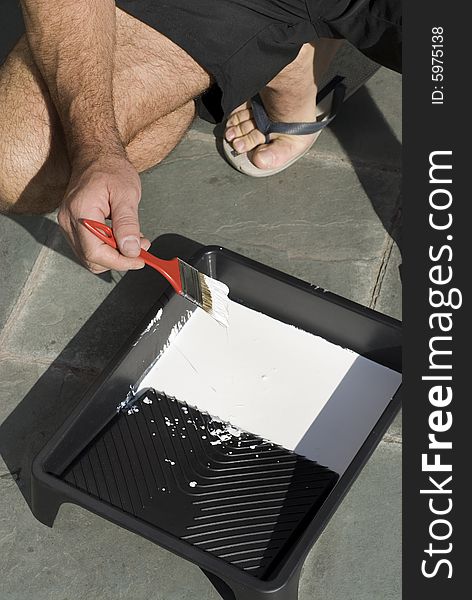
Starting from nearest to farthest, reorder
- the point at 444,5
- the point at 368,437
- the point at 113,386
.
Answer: the point at 368,437 < the point at 113,386 < the point at 444,5

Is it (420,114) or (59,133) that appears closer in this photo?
(59,133)

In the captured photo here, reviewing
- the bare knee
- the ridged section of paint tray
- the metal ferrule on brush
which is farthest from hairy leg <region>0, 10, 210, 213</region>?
the ridged section of paint tray

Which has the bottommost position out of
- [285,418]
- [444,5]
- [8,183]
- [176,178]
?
[285,418]

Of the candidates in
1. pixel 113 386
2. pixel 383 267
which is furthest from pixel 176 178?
pixel 113 386

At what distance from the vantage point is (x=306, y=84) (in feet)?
7.07

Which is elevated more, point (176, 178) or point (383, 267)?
point (176, 178)

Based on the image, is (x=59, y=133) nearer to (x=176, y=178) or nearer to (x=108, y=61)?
(x=108, y=61)

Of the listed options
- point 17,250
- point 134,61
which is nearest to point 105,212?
point 134,61

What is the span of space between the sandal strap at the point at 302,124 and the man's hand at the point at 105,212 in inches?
26.3

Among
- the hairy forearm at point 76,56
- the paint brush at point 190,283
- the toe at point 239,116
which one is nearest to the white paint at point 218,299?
the paint brush at point 190,283

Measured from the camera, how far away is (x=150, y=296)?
2068 mm

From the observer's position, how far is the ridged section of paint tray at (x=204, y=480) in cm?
161

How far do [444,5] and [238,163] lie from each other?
0.58 metres

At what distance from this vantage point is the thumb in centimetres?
152
